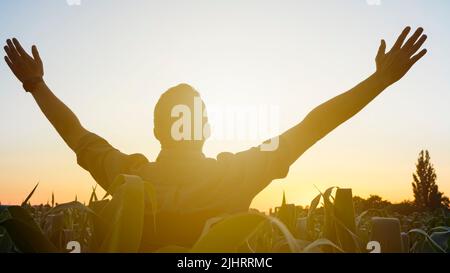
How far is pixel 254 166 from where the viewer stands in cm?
183

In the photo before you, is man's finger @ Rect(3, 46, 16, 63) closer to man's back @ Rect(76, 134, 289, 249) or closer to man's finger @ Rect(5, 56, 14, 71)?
man's finger @ Rect(5, 56, 14, 71)

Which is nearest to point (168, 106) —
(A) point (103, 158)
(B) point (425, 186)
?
(A) point (103, 158)

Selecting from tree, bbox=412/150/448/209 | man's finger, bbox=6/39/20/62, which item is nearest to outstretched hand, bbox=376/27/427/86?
man's finger, bbox=6/39/20/62

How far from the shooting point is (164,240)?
1948mm

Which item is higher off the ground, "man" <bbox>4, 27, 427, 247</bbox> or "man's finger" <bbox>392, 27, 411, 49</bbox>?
"man's finger" <bbox>392, 27, 411, 49</bbox>

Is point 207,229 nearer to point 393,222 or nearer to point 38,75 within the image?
point 393,222

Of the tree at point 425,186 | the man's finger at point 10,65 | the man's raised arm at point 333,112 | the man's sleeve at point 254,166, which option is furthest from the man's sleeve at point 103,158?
the tree at point 425,186

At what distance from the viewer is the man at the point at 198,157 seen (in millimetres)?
1823

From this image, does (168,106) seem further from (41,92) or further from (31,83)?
(31,83)

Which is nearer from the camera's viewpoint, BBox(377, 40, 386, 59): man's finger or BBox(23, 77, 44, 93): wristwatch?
BBox(377, 40, 386, 59): man's finger

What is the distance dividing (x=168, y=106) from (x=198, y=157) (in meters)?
0.50

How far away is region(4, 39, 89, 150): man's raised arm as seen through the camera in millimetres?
2518
